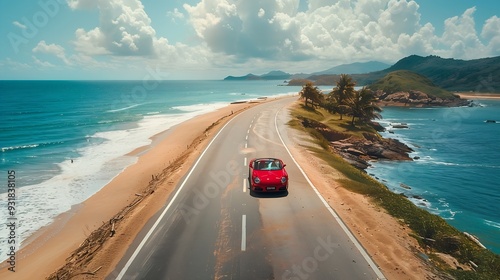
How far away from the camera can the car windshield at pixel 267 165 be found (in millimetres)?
18703

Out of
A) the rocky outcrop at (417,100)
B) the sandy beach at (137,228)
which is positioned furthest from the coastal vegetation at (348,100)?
the rocky outcrop at (417,100)

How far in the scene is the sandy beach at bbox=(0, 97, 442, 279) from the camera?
1121 cm

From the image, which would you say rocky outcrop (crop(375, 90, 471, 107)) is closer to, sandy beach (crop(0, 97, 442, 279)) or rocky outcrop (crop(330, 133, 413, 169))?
rocky outcrop (crop(330, 133, 413, 169))

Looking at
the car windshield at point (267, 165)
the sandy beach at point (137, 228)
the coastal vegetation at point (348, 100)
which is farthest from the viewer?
the coastal vegetation at point (348, 100)

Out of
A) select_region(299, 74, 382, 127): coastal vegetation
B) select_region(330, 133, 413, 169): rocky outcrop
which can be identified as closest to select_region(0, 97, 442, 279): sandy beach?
select_region(330, 133, 413, 169): rocky outcrop

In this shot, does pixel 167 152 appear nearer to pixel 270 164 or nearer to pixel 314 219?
pixel 270 164

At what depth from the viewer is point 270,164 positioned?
752 inches

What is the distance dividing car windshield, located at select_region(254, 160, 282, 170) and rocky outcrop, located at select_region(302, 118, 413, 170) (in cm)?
2309

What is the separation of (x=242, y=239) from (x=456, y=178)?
36669 mm

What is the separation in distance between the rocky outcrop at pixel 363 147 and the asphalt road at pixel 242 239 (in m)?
24.8

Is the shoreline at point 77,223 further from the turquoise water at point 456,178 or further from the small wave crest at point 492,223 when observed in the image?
the small wave crest at point 492,223

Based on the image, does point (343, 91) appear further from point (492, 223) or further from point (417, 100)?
point (417, 100)

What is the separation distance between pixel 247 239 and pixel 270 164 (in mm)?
7311

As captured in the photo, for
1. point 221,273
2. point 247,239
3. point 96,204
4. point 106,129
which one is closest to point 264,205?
point 247,239
